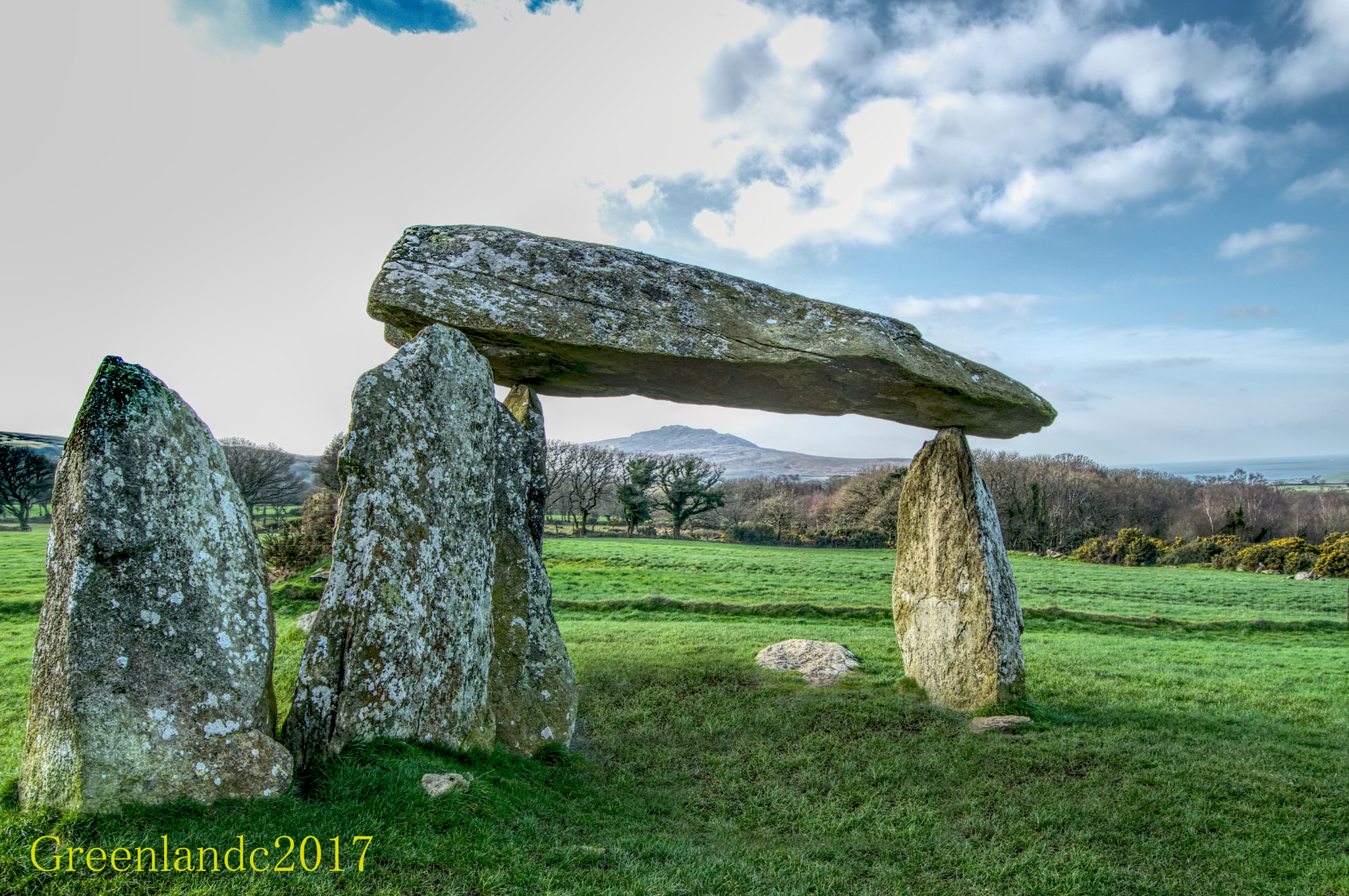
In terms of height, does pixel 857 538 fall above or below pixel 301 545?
below

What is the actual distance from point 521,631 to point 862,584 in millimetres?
20419

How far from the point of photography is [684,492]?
48.2 m

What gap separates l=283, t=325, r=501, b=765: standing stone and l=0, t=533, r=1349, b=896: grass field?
0.32m

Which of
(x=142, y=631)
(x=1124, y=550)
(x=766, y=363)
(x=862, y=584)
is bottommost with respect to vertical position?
(x=862, y=584)

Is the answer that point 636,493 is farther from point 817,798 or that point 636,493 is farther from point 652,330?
point 817,798

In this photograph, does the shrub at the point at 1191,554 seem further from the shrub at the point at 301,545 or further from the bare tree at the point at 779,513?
the shrub at the point at 301,545

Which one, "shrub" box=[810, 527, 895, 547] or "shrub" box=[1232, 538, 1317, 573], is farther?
A: "shrub" box=[810, 527, 895, 547]

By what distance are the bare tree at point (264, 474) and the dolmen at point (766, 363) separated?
95.3ft

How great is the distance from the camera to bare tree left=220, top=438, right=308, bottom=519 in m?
34.2

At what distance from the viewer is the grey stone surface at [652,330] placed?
6926 millimetres

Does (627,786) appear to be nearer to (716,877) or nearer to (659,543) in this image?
(716,877)

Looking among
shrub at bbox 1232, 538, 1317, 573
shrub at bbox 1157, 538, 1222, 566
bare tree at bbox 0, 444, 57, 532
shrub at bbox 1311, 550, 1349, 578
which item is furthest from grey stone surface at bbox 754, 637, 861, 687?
bare tree at bbox 0, 444, 57, 532

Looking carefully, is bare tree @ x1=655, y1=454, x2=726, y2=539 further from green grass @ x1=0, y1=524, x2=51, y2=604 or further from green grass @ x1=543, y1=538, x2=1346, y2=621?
green grass @ x1=0, y1=524, x2=51, y2=604

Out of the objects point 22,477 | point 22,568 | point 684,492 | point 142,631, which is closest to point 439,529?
point 142,631
